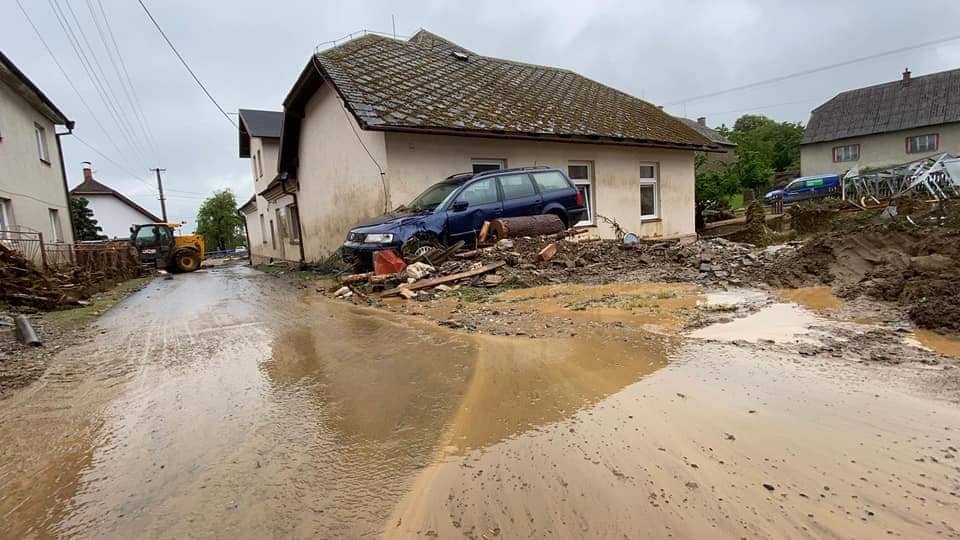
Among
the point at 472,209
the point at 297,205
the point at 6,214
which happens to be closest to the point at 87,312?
the point at 472,209

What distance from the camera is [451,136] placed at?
11.5 metres

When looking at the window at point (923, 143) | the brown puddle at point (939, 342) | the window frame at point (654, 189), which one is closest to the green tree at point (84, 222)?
the window frame at point (654, 189)

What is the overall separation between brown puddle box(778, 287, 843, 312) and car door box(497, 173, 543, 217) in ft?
16.4

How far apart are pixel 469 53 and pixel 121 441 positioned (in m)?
17.4

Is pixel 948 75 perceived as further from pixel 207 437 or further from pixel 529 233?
pixel 207 437

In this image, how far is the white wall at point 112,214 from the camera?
40.2 metres

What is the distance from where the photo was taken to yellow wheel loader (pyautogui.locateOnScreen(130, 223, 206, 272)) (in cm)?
2052

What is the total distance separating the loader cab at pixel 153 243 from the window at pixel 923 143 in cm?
5198

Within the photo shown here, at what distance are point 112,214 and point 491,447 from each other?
50.5 m

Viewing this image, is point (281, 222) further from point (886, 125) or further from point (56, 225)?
point (886, 125)

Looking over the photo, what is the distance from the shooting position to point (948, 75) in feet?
125

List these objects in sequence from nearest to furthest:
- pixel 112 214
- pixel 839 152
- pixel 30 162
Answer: pixel 30 162 < pixel 112 214 < pixel 839 152

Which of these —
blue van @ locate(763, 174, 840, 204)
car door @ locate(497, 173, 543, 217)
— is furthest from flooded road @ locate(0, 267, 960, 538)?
blue van @ locate(763, 174, 840, 204)

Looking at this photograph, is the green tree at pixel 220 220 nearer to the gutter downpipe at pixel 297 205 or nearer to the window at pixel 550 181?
the gutter downpipe at pixel 297 205
